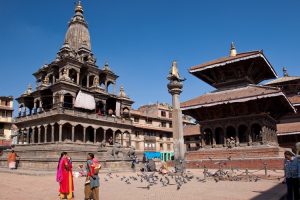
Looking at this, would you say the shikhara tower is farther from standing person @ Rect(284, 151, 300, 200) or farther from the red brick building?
standing person @ Rect(284, 151, 300, 200)

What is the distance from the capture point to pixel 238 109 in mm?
30203

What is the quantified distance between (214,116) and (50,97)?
2426 cm

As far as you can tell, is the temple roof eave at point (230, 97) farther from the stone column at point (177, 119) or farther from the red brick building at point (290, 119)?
the stone column at point (177, 119)

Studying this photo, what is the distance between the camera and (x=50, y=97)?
43.1 m

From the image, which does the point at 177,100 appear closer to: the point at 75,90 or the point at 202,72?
the point at 202,72

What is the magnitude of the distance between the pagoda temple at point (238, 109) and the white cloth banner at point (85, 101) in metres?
15.0

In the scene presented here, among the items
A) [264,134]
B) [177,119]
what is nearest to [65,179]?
[177,119]

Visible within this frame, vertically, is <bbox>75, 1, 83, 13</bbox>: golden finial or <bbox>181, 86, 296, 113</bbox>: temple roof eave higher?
<bbox>75, 1, 83, 13</bbox>: golden finial

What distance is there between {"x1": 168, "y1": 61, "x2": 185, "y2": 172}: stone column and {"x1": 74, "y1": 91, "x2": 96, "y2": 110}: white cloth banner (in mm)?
20469

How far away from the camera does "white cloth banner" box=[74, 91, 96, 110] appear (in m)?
39.9

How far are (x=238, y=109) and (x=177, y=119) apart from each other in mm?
10989

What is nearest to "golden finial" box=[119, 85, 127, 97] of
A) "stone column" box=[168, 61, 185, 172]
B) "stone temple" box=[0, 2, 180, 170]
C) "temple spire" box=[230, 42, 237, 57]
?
"stone temple" box=[0, 2, 180, 170]

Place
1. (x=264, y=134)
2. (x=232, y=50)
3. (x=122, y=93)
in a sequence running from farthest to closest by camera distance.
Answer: (x=122, y=93), (x=232, y=50), (x=264, y=134)

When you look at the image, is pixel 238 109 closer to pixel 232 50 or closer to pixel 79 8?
pixel 232 50
